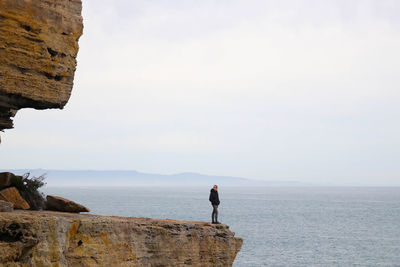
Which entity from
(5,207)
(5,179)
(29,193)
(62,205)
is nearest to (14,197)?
(5,179)

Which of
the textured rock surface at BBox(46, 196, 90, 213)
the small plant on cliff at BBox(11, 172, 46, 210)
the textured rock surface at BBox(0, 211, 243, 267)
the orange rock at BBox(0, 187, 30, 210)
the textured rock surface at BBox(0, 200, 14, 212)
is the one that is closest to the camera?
the textured rock surface at BBox(0, 211, 243, 267)

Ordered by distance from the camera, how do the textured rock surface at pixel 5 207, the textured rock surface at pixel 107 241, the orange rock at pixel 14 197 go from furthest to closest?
the orange rock at pixel 14 197
the textured rock surface at pixel 5 207
the textured rock surface at pixel 107 241

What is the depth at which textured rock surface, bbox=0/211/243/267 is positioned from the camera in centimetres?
1461

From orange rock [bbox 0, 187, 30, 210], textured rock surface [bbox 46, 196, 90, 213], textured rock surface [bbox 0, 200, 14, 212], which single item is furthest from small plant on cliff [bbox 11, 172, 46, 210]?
textured rock surface [bbox 0, 200, 14, 212]

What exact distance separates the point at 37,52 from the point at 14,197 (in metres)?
7.45

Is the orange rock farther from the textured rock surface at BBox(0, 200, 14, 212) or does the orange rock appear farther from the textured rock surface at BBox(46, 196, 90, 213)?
the textured rock surface at BBox(0, 200, 14, 212)

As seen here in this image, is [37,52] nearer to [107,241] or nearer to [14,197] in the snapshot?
[107,241]

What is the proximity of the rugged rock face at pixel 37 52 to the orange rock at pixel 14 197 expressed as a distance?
12.6 feet

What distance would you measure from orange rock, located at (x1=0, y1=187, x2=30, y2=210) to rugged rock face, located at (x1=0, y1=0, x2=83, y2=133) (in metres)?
3.85

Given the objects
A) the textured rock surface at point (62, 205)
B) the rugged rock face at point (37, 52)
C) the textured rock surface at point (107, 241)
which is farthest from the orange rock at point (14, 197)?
the rugged rock face at point (37, 52)

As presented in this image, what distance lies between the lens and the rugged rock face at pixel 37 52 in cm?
1633

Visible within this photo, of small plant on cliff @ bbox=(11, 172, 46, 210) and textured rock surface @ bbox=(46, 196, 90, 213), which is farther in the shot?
small plant on cliff @ bbox=(11, 172, 46, 210)

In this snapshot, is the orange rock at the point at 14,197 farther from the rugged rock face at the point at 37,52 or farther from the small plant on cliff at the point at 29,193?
the rugged rock face at the point at 37,52

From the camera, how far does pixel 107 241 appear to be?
1808 cm
